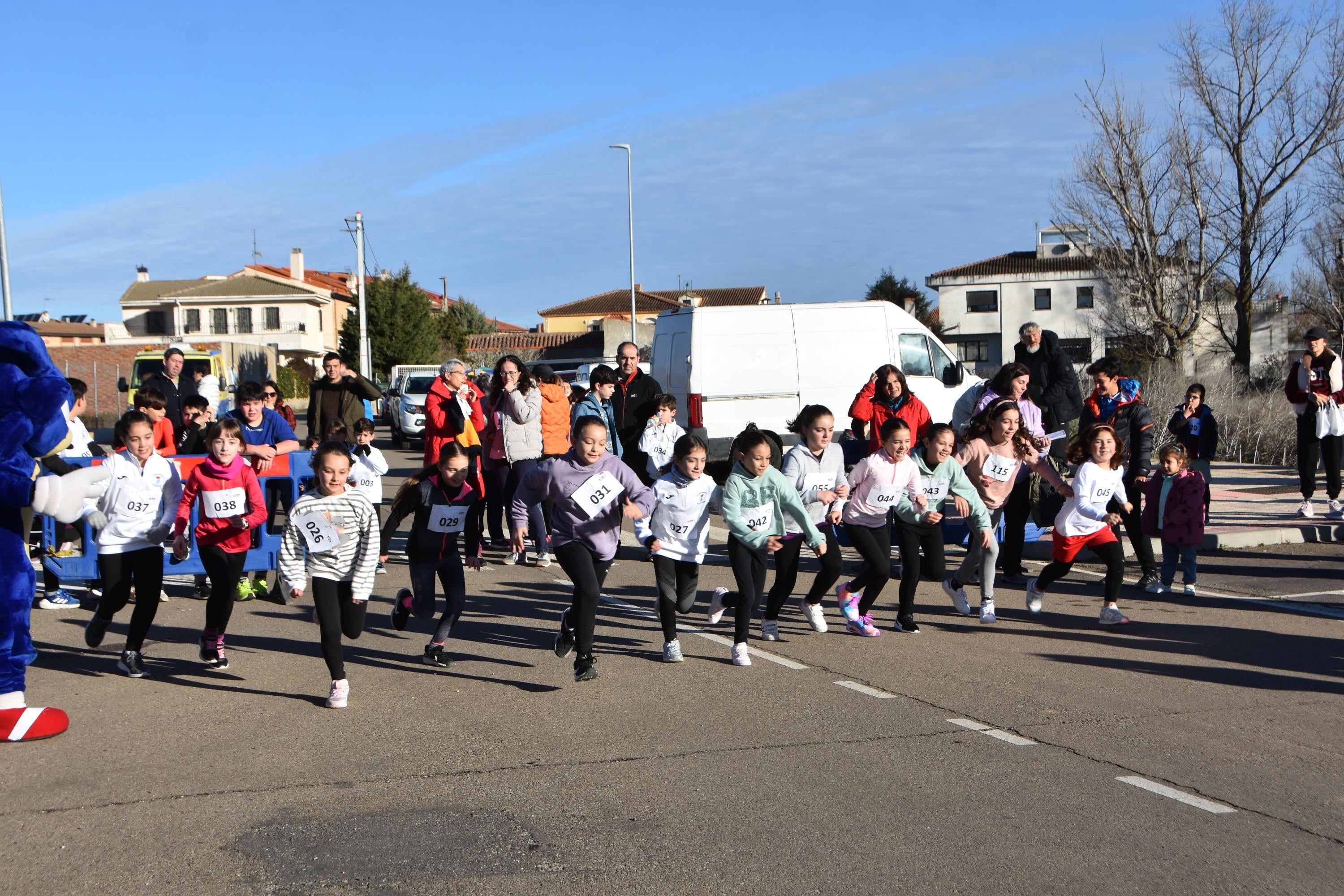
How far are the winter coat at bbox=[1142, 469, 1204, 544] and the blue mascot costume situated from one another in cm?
810

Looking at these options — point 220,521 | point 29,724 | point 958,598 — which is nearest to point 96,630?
point 220,521

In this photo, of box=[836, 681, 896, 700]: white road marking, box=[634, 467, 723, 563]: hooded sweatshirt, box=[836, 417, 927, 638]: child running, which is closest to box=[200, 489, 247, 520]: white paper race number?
box=[634, 467, 723, 563]: hooded sweatshirt

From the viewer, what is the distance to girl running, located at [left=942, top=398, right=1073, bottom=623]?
30.4 feet

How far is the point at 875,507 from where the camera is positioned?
8562mm

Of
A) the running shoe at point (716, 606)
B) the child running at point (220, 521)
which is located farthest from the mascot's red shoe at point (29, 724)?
the running shoe at point (716, 606)

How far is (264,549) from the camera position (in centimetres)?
1002

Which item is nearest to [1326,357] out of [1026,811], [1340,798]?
[1340,798]

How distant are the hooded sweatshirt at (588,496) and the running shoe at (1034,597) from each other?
131 inches

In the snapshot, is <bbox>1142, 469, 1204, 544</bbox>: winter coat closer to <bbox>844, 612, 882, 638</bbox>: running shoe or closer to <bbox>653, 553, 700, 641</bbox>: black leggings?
<bbox>844, 612, 882, 638</bbox>: running shoe

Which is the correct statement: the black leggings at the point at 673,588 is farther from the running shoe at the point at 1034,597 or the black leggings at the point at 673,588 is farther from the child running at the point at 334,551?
the running shoe at the point at 1034,597

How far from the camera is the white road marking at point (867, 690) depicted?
675 cm

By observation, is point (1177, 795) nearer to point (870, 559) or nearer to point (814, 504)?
point (870, 559)

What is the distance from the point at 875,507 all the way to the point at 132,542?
193 inches

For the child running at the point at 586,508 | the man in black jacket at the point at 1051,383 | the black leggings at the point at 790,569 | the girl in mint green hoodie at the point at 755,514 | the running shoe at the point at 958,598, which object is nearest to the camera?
the child running at the point at 586,508
